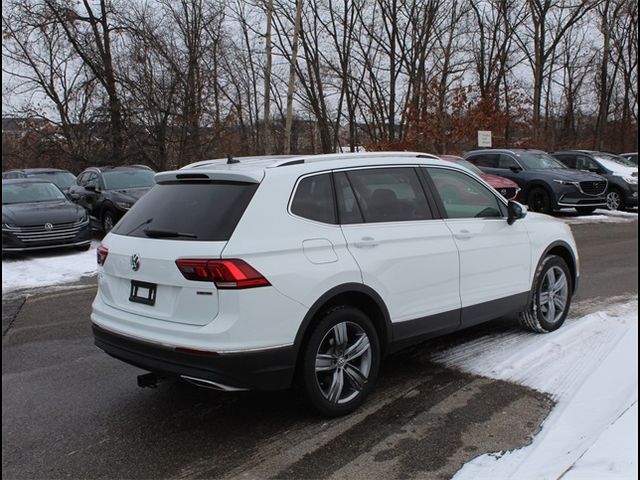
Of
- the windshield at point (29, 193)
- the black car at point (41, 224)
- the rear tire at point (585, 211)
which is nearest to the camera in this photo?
the black car at point (41, 224)

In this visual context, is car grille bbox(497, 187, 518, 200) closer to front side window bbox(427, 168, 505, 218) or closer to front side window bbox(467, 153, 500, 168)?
front side window bbox(467, 153, 500, 168)

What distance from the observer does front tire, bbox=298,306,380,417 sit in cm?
366

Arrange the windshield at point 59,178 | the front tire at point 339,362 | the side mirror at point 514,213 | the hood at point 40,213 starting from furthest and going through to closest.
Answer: the windshield at point 59,178 → the hood at point 40,213 → the side mirror at point 514,213 → the front tire at point 339,362

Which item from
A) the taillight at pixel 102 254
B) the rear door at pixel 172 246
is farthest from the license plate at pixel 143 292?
the taillight at pixel 102 254

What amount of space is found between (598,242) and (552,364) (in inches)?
322

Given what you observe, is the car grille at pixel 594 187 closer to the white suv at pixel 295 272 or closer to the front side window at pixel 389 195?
the white suv at pixel 295 272

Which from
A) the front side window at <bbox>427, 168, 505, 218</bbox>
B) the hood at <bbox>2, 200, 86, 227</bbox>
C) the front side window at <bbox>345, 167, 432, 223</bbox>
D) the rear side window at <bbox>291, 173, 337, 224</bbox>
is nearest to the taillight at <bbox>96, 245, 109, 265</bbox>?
the rear side window at <bbox>291, 173, 337, 224</bbox>

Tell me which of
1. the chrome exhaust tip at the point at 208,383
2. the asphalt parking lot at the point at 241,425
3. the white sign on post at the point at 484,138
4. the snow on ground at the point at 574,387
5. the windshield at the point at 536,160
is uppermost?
the white sign on post at the point at 484,138

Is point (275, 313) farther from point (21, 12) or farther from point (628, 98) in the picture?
point (628, 98)

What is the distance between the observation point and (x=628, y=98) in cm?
4247

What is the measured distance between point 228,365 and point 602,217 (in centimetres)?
1575

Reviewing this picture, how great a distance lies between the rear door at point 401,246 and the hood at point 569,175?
12881 millimetres

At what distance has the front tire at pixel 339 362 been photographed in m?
3.66

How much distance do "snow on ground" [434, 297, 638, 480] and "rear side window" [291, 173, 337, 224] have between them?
1.72 metres
